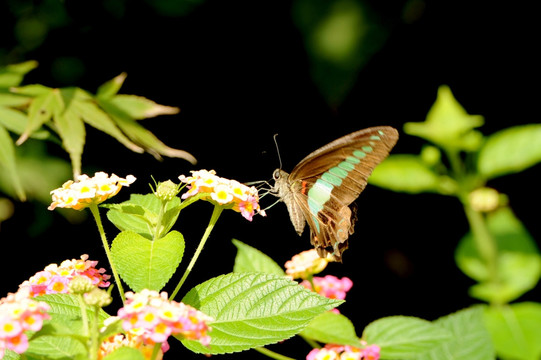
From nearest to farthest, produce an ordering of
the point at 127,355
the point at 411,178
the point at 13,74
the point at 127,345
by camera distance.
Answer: the point at 127,355 → the point at 127,345 → the point at 13,74 → the point at 411,178

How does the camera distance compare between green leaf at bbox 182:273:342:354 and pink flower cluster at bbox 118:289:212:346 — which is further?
green leaf at bbox 182:273:342:354

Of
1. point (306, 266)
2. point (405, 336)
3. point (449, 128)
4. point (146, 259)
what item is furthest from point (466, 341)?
point (449, 128)

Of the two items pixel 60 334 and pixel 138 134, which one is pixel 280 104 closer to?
pixel 138 134

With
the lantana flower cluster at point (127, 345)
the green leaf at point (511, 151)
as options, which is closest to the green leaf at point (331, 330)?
the lantana flower cluster at point (127, 345)

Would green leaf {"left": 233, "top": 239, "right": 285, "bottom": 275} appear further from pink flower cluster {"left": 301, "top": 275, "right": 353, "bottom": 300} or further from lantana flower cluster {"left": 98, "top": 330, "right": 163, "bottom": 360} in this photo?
lantana flower cluster {"left": 98, "top": 330, "right": 163, "bottom": 360}

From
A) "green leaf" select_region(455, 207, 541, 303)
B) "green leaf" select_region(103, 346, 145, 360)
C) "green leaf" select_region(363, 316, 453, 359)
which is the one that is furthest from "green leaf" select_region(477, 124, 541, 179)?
"green leaf" select_region(103, 346, 145, 360)

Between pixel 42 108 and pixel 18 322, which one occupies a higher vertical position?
pixel 42 108
